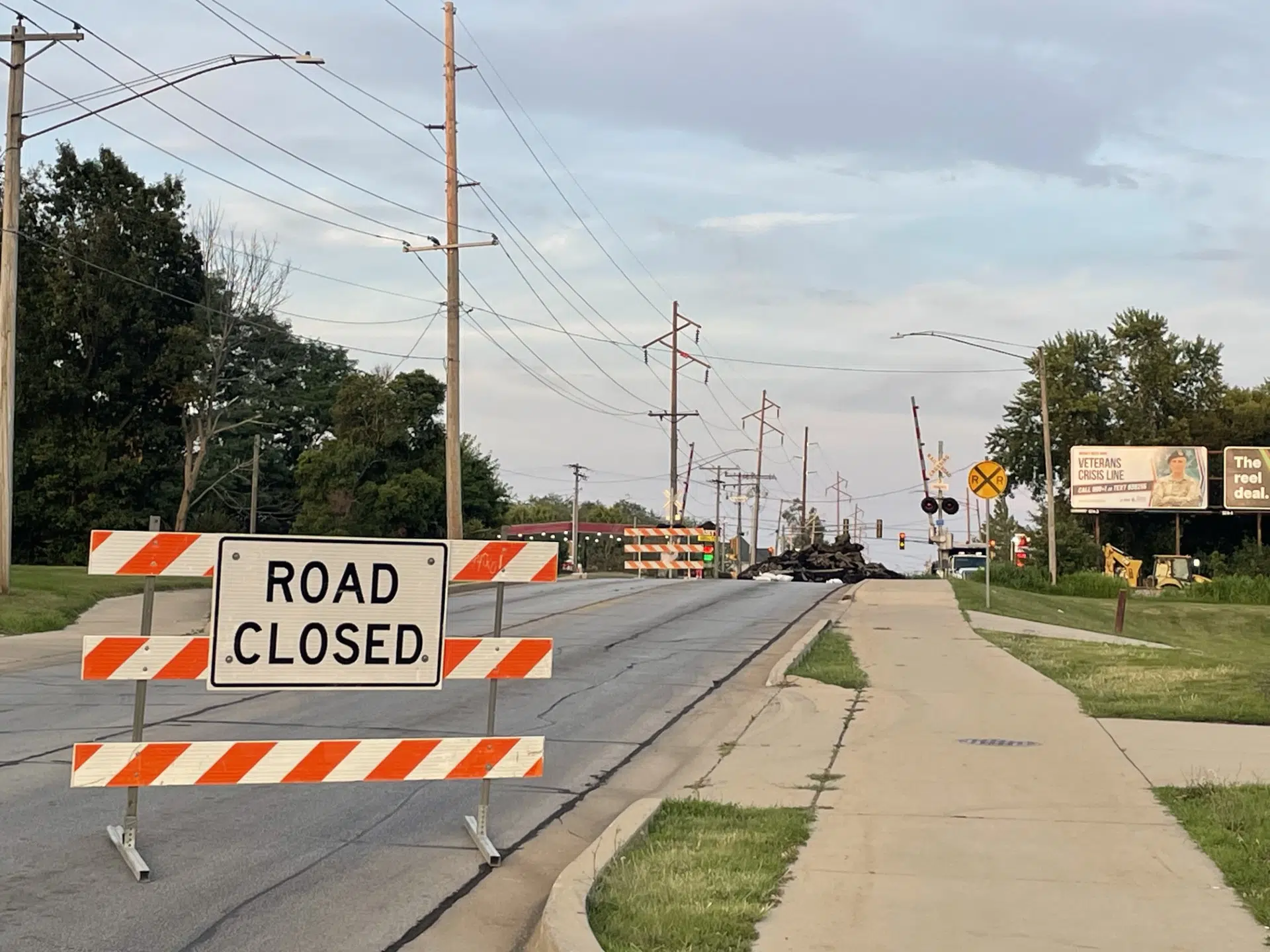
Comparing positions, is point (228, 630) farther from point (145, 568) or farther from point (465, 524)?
point (465, 524)

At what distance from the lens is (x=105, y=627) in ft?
63.6

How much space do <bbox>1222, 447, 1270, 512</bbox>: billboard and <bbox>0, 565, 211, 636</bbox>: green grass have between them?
2057 inches

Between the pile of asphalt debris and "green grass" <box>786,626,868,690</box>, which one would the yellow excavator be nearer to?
the pile of asphalt debris

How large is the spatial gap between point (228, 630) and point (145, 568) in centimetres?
50

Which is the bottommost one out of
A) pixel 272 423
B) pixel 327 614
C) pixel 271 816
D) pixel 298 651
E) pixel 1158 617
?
pixel 1158 617

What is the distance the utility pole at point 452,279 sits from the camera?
1299 inches

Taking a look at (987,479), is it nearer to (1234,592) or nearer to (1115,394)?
(1234,592)

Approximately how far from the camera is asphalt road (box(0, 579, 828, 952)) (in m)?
6.08

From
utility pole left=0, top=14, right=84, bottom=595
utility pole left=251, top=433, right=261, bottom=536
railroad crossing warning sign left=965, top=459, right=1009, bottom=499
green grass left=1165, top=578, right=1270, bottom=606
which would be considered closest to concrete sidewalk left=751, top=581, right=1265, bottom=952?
railroad crossing warning sign left=965, top=459, right=1009, bottom=499

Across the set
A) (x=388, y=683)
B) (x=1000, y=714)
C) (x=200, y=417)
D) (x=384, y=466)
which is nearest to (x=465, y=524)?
(x=384, y=466)

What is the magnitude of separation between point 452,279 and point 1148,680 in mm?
23207

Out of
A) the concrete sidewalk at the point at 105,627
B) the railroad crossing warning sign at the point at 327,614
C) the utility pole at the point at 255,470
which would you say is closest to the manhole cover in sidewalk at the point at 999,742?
the railroad crossing warning sign at the point at 327,614

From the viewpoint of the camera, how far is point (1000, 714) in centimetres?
1270

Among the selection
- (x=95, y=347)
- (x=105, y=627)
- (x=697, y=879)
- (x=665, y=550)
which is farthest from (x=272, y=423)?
(x=697, y=879)
